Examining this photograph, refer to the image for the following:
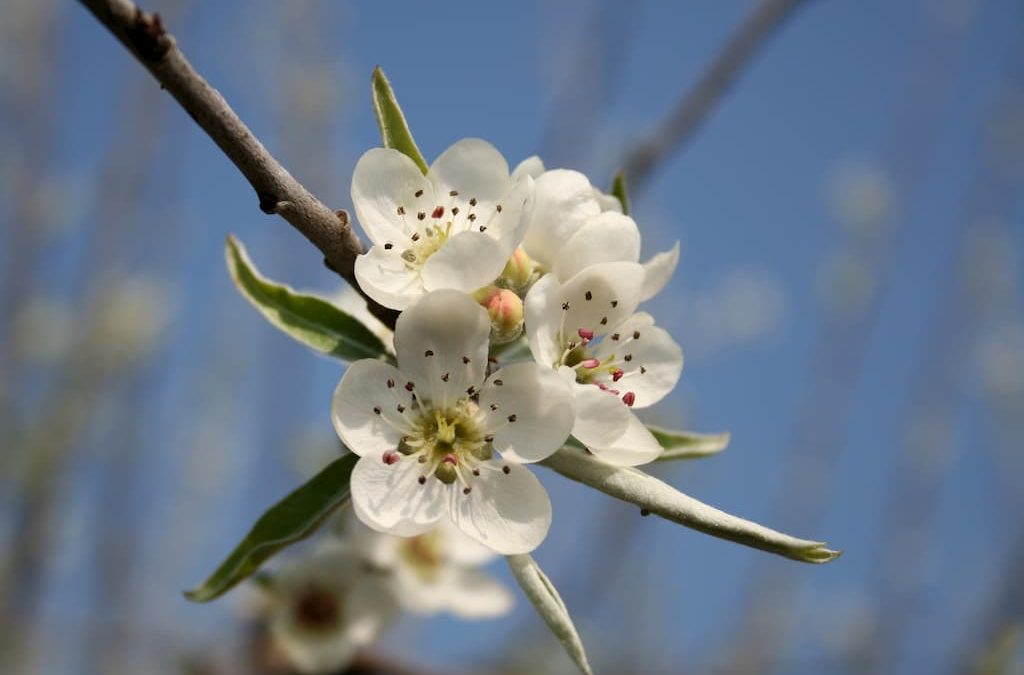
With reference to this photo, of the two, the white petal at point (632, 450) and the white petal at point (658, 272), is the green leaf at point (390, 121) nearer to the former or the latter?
the white petal at point (658, 272)

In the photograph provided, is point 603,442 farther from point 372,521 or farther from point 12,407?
point 12,407

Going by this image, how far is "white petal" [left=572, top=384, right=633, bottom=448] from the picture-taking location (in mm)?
1151

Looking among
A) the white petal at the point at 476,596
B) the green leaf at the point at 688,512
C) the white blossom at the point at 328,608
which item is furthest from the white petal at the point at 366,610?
the green leaf at the point at 688,512

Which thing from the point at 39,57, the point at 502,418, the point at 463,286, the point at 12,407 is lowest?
the point at 12,407

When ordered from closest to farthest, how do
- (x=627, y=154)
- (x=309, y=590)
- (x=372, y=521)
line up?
(x=372, y=521), (x=309, y=590), (x=627, y=154)

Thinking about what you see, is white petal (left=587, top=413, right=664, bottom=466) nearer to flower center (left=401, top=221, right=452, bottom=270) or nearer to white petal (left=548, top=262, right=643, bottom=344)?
white petal (left=548, top=262, right=643, bottom=344)

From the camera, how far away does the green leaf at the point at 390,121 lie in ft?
4.22

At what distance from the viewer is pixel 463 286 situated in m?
1.18

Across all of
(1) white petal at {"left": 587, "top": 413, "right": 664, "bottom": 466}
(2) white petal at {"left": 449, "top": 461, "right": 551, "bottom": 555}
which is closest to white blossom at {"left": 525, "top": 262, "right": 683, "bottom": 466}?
(1) white petal at {"left": 587, "top": 413, "right": 664, "bottom": 466}

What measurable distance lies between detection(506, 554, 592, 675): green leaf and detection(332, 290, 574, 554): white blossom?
23 millimetres

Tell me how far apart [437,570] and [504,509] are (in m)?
0.98

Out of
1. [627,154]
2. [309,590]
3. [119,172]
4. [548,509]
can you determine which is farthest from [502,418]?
[119,172]

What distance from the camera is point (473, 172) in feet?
4.48

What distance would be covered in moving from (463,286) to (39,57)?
4.56 metres
